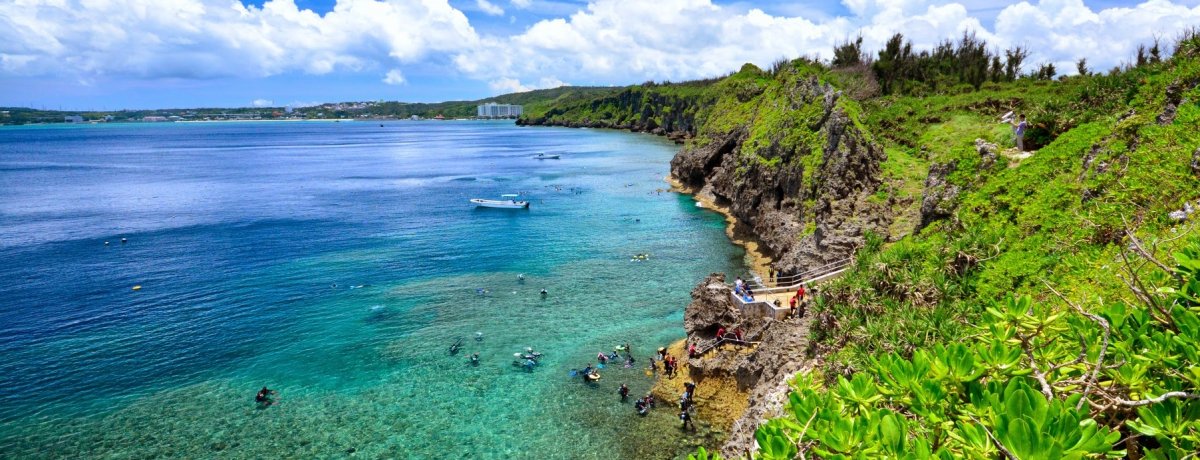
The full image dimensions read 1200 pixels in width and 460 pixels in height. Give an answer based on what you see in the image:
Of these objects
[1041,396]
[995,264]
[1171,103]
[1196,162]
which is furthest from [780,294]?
[1041,396]

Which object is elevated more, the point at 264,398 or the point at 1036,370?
the point at 1036,370

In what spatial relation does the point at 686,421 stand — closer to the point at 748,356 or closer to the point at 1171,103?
the point at 748,356

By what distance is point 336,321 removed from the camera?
1527 inches

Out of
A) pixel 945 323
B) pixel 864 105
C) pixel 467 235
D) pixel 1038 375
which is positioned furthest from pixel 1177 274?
pixel 864 105

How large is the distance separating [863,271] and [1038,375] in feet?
54.5

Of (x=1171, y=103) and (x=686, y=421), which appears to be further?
(x=686, y=421)

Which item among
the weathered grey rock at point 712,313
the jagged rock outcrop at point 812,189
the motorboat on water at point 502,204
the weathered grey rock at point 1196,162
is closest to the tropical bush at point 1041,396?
the weathered grey rock at point 1196,162

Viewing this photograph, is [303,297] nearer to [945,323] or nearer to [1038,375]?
[945,323]

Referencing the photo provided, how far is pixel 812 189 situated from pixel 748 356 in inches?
913

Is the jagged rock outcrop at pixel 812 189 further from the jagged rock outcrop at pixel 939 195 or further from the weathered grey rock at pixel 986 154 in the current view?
the weathered grey rock at pixel 986 154

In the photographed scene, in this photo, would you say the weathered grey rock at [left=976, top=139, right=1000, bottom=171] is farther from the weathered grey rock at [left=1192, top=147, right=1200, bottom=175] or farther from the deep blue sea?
the deep blue sea

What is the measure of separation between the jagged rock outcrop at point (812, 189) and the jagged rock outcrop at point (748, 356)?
9694 millimetres

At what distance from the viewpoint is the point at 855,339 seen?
18.3 metres

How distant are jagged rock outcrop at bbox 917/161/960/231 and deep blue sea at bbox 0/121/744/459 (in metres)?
15.5
